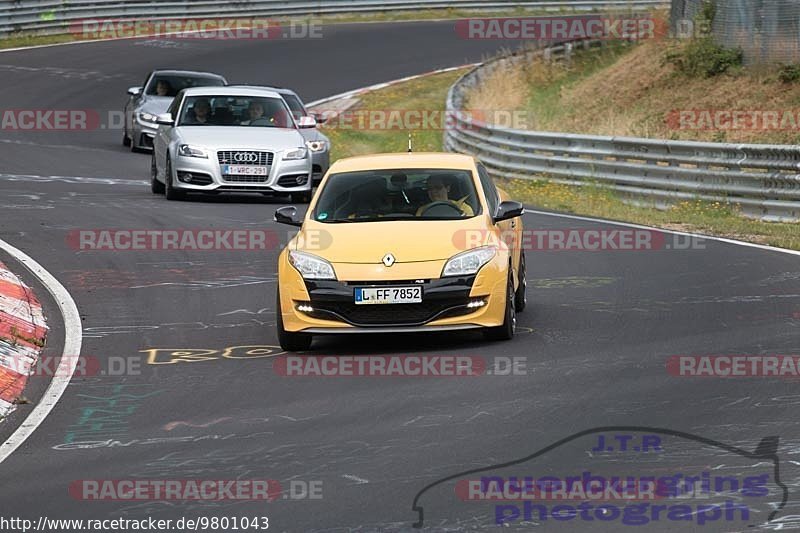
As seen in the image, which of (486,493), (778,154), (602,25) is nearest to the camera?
(486,493)

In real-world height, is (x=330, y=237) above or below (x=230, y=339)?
above

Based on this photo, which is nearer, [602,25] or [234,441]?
[234,441]

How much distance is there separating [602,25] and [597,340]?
31822mm

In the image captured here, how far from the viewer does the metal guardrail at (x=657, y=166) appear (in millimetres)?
19703

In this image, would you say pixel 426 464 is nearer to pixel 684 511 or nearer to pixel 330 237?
pixel 684 511

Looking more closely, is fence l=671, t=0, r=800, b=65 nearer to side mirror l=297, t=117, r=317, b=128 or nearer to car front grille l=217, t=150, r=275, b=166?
side mirror l=297, t=117, r=317, b=128

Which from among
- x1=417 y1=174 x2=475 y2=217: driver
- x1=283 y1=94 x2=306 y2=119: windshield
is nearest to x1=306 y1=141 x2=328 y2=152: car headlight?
x1=283 y1=94 x2=306 y2=119: windshield

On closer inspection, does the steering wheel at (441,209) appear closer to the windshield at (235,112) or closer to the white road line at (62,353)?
the white road line at (62,353)

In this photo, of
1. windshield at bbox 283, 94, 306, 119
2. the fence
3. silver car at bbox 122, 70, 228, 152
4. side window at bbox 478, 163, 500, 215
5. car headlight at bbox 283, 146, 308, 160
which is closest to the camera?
side window at bbox 478, 163, 500, 215

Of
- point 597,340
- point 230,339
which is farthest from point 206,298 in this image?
point 597,340

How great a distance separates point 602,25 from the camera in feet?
139

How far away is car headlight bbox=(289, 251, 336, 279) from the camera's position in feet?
36.8

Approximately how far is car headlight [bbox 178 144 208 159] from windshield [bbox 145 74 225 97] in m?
9.33

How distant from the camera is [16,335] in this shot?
38.5 ft
